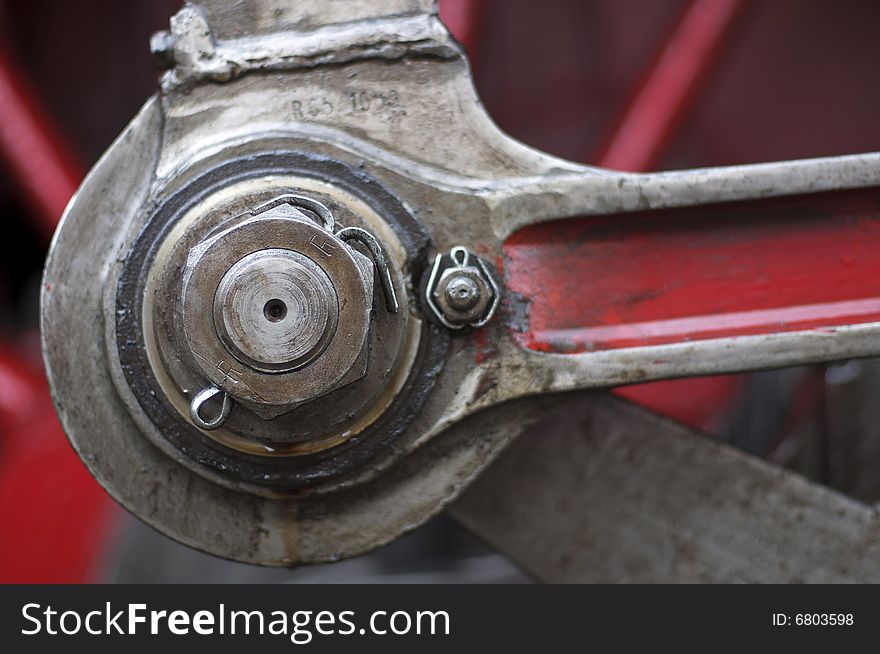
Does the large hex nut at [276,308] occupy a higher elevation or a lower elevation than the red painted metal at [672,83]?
lower

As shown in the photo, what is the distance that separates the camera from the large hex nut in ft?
2.05

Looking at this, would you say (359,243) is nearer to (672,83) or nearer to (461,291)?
(461,291)

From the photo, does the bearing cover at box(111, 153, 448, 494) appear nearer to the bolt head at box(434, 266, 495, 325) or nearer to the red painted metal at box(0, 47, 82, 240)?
the bolt head at box(434, 266, 495, 325)

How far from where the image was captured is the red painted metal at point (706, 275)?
760 millimetres

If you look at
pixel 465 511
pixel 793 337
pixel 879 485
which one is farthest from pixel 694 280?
pixel 879 485

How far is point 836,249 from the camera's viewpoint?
0.77 metres

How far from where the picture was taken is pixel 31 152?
129 centimetres

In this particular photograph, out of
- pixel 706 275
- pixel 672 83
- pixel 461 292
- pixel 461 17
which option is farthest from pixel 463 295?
pixel 672 83

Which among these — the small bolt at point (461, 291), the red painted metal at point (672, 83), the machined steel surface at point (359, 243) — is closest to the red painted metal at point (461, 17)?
the red painted metal at point (672, 83)

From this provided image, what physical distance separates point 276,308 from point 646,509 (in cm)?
62

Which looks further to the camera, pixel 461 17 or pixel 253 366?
pixel 461 17

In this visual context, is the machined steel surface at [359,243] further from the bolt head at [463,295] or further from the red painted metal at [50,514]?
the red painted metal at [50,514]

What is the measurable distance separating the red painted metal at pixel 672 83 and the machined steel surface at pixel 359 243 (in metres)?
0.64

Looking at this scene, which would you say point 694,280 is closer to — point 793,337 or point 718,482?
point 793,337
